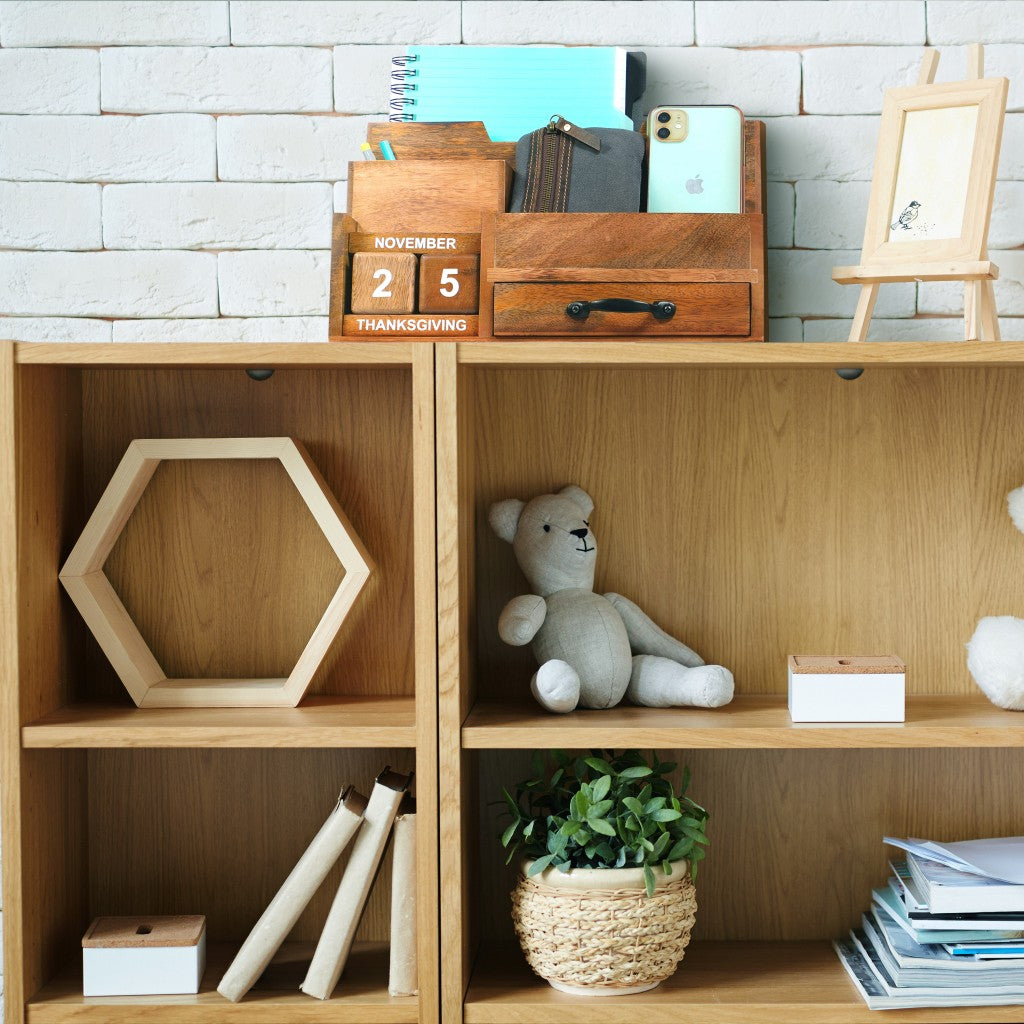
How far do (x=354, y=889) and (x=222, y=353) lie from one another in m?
0.64

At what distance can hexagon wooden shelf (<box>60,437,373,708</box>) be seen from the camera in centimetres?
138

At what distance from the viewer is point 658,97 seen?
4.86ft

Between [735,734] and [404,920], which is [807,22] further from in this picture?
[404,920]

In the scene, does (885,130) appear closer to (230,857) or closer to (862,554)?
(862,554)

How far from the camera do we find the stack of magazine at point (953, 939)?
49.5 inches

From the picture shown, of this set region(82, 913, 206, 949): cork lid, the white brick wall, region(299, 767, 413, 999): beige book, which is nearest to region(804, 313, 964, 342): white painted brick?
the white brick wall

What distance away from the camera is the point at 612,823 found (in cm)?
129

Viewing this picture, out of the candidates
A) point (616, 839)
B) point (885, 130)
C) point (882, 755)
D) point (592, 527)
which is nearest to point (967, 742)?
point (882, 755)

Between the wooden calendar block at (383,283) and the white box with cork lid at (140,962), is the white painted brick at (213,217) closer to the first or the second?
the wooden calendar block at (383,283)

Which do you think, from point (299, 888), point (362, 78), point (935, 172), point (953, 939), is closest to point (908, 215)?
point (935, 172)

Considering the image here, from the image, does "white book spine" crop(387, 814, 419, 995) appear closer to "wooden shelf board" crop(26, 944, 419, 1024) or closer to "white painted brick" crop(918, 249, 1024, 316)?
"wooden shelf board" crop(26, 944, 419, 1024)

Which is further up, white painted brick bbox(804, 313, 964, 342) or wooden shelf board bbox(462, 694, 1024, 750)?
white painted brick bbox(804, 313, 964, 342)

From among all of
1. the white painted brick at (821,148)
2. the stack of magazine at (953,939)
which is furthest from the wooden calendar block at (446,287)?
the stack of magazine at (953,939)

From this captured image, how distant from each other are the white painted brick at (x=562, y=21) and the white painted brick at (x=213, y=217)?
31 centimetres
